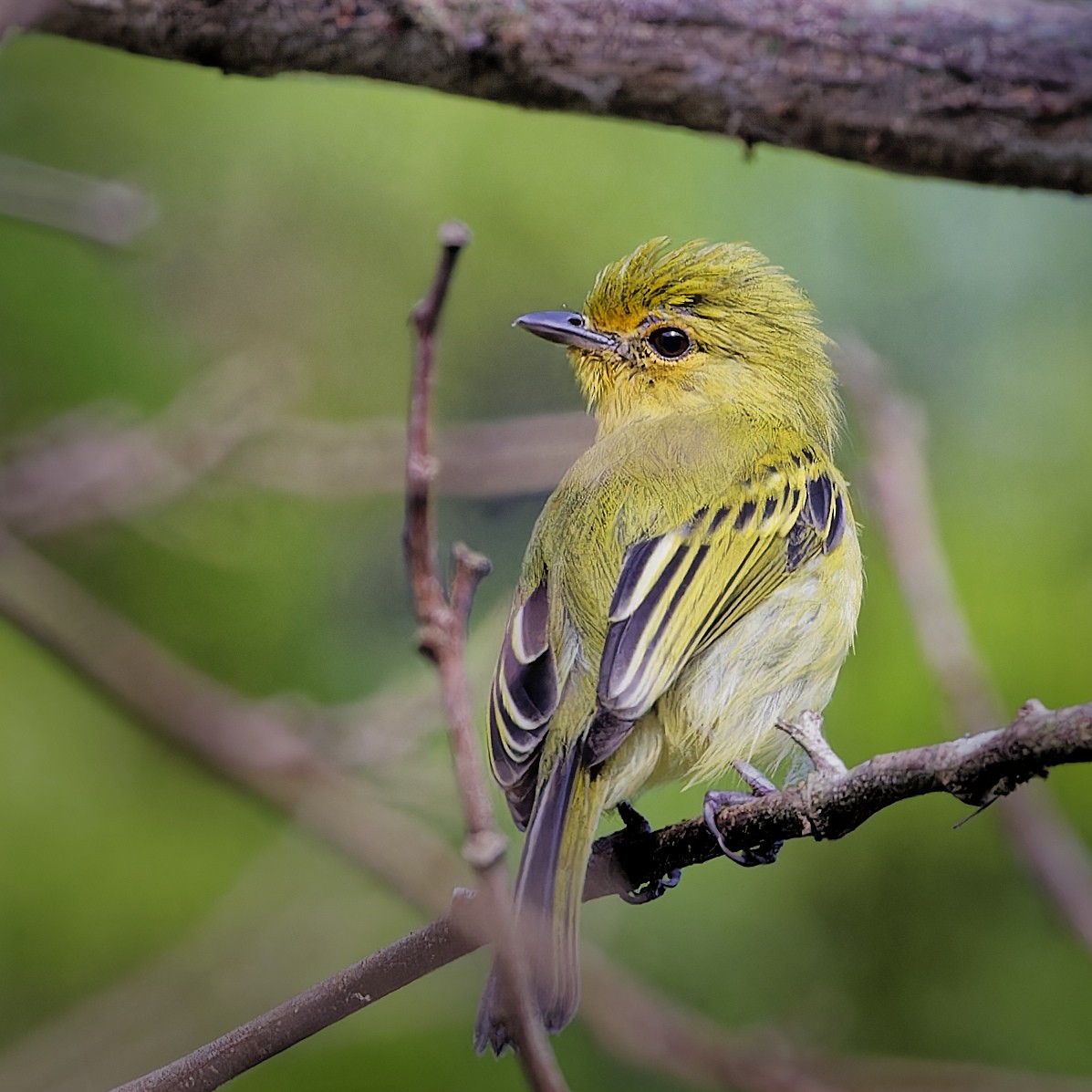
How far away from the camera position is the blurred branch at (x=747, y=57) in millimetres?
3297

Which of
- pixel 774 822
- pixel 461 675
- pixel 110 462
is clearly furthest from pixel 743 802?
pixel 110 462

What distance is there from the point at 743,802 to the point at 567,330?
59.0 inches

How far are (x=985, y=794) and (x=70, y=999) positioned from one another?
10.2 ft

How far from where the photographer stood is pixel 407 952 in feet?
6.77

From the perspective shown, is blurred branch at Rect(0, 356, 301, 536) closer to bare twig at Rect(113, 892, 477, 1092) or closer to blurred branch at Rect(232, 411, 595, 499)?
blurred branch at Rect(232, 411, 595, 499)

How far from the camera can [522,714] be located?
2865 mm

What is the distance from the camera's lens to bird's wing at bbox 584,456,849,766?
2797mm

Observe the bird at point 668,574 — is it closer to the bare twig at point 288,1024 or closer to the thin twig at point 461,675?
the bare twig at point 288,1024

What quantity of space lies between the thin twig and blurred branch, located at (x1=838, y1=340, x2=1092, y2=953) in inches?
82.4

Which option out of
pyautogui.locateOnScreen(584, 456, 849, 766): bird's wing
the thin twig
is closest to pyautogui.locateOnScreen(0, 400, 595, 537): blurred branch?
pyautogui.locateOnScreen(584, 456, 849, 766): bird's wing

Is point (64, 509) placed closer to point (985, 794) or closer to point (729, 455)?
point (729, 455)

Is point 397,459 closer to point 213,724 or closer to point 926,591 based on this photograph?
point 213,724

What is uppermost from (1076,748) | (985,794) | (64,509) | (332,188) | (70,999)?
(1076,748)

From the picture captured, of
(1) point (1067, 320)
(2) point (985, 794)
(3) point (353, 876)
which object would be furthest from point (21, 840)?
(1) point (1067, 320)
